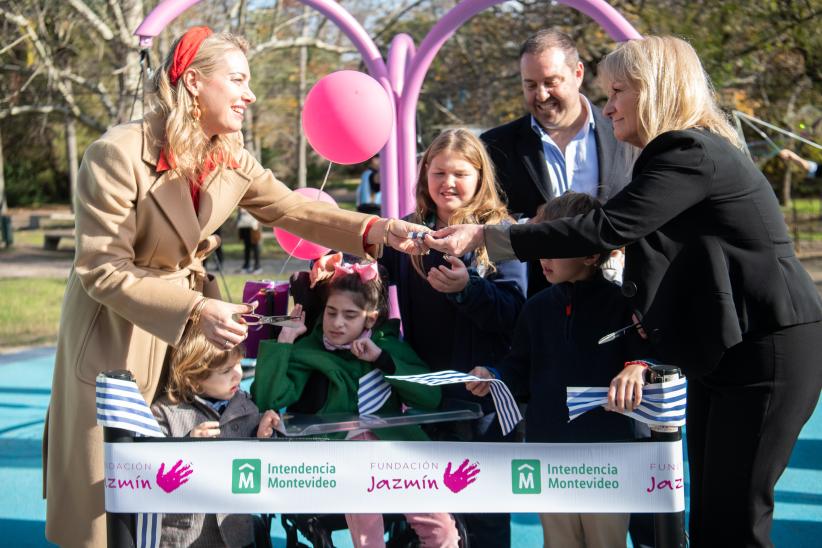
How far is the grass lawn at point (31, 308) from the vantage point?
10172 millimetres

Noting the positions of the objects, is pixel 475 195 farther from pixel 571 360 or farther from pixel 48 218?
pixel 48 218

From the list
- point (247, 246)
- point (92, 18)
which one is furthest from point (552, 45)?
point (247, 246)

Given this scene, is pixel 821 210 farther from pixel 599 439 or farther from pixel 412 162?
pixel 599 439

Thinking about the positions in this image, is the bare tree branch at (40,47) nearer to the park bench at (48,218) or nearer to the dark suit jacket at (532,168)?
the park bench at (48,218)

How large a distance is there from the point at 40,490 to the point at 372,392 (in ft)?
8.97

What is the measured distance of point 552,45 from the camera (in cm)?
427

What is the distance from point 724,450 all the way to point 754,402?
0.16 m

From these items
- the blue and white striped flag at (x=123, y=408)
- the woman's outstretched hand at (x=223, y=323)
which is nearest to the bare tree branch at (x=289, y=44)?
the woman's outstretched hand at (x=223, y=323)

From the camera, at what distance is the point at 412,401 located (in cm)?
332

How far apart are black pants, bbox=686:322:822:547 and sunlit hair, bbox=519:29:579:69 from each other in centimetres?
203

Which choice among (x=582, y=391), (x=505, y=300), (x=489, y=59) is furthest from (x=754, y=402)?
(x=489, y=59)

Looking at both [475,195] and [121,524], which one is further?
[475,195]

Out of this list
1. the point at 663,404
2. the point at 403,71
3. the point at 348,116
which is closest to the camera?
the point at 663,404

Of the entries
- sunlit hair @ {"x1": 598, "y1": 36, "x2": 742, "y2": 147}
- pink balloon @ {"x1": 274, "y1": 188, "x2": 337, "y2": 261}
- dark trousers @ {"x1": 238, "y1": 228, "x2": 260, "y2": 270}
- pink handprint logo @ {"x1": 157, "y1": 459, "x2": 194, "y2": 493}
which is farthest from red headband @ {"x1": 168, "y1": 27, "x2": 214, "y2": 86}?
dark trousers @ {"x1": 238, "y1": 228, "x2": 260, "y2": 270}
